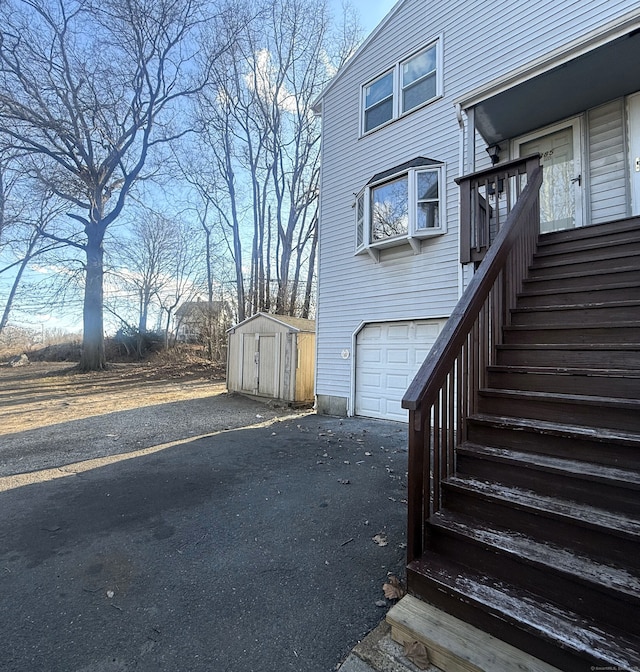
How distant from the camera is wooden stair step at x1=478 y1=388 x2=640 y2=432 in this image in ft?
7.04

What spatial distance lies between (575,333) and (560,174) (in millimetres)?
3810

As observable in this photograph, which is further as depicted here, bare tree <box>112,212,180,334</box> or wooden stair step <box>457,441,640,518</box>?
bare tree <box>112,212,180,334</box>

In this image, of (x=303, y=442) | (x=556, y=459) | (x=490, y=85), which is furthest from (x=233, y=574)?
(x=490, y=85)

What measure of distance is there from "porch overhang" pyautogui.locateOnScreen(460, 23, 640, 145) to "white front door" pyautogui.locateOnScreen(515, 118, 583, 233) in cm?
19

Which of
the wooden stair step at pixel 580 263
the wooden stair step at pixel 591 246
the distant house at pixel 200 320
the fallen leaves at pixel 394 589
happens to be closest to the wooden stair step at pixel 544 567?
the fallen leaves at pixel 394 589

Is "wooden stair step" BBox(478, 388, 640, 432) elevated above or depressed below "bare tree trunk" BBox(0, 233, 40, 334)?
below

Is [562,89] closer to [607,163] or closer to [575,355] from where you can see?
[607,163]

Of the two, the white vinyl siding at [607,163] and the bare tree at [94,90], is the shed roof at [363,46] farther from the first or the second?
the bare tree at [94,90]

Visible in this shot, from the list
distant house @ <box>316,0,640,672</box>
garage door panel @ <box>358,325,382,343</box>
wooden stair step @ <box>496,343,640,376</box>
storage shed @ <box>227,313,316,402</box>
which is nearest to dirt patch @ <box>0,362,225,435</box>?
storage shed @ <box>227,313,316,402</box>

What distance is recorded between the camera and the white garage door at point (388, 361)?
6.87m

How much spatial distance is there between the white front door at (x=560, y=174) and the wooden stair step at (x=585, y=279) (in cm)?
241

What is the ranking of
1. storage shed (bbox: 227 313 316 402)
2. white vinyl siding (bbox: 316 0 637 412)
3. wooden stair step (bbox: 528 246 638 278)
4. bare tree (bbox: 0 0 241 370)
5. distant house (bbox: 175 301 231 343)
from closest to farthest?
wooden stair step (bbox: 528 246 638 278) < white vinyl siding (bbox: 316 0 637 412) < storage shed (bbox: 227 313 316 402) < bare tree (bbox: 0 0 241 370) < distant house (bbox: 175 301 231 343)

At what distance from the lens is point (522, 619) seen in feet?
4.93

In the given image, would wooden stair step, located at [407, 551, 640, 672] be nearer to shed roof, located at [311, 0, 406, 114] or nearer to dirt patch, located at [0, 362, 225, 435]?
dirt patch, located at [0, 362, 225, 435]
